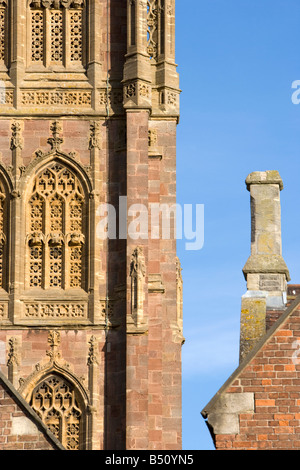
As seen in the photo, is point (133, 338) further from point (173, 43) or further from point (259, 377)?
point (259, 377)

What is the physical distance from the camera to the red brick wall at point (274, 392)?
22.5 m

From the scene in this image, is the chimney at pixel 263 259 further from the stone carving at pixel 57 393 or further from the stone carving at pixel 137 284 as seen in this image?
the stone carving at pixel 57 393

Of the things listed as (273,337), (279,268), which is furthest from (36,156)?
(273,337)

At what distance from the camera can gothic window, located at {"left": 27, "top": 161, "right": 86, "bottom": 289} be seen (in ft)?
140

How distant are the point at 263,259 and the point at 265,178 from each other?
3.61 ft

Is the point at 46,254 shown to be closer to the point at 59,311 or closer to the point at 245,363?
the point at 59,311

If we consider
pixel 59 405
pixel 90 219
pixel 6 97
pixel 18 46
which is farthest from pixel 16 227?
pixel 18 46

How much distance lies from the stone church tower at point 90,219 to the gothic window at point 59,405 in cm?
2

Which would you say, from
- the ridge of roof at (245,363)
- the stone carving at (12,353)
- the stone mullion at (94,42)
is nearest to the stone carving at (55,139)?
the stone mullion at (94,42)

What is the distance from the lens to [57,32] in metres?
44.0

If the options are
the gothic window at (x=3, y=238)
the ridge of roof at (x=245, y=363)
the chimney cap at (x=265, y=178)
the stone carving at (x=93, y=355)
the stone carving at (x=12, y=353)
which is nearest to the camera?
the ridge of roof at (x=245, y=363)

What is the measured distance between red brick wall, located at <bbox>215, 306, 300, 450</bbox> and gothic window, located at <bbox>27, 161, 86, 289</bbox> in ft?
65.4

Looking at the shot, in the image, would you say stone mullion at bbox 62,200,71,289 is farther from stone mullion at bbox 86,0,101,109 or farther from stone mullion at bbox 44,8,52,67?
stone mullion at bbox 44,8,52,67
